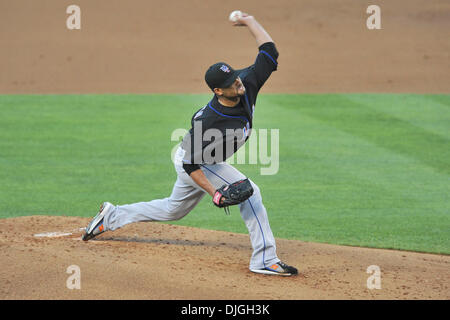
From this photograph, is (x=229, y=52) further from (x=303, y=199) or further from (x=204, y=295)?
(x=204, y=295)

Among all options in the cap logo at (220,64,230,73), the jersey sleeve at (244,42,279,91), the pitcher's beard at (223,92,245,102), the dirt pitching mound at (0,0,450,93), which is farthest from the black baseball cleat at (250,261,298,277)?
the dirt pitching mound at (0,0,450,93)

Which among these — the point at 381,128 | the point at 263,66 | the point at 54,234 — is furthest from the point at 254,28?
the point at 381,128

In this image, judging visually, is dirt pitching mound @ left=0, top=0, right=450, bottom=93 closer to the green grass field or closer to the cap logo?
the green grass field

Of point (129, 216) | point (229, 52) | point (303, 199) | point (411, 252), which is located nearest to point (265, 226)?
point (129, 216)

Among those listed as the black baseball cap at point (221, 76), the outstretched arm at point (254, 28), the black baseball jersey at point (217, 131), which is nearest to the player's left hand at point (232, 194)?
the black baseball jersey at point (217, 131)

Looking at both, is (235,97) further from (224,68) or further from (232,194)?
(232,194)

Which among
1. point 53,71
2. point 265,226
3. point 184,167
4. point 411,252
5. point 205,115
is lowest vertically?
point 411,252
